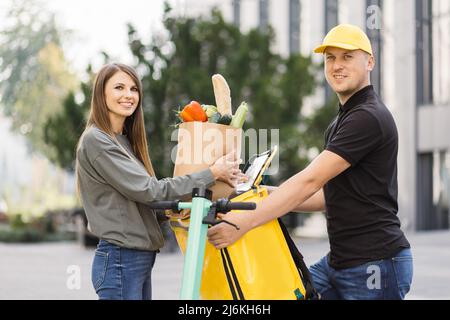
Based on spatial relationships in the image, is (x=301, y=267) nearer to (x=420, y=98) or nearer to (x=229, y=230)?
(x=229, y=230)

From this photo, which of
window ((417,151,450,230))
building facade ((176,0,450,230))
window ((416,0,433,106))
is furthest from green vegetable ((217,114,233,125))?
window ((416,0,433,106))

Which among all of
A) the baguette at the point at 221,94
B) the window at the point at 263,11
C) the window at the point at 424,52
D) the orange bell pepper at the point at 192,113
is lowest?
the orange bell pepper at the point at 192,113

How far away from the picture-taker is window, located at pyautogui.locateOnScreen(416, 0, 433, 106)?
23297 millimetres

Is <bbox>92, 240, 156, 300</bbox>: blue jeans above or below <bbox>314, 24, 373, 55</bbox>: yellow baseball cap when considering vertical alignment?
below

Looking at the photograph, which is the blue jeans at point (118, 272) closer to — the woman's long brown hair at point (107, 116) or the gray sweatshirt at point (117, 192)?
the gray sweatshirt at point (117, 192)

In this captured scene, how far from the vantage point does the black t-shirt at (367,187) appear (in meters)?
2.87

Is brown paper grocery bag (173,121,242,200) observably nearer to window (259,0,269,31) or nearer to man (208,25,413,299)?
man (208,25,413,299)

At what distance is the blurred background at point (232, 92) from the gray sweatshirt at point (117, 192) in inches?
176

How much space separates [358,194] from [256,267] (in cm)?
48

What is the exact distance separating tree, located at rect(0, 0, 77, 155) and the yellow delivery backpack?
3287 cm

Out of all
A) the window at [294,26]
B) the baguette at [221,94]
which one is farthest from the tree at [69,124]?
the baguette at [221,94]

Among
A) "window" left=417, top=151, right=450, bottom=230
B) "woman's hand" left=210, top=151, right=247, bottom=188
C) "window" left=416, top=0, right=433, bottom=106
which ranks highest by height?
"window" left=416, top=0, right=433, bottom=106
